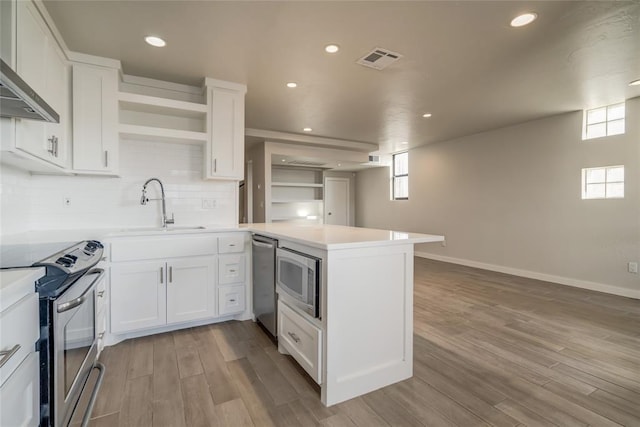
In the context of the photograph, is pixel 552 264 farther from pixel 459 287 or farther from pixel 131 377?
pixel 131 377

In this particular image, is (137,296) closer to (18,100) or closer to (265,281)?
(265,281)

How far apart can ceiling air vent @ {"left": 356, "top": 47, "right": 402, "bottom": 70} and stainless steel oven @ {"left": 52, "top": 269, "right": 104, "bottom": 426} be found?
2.64 meters

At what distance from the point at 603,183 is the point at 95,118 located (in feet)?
20.0

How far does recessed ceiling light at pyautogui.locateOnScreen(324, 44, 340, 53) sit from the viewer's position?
8.09 ft

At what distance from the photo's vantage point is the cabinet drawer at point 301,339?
1.76 meters

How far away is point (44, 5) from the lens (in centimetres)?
193

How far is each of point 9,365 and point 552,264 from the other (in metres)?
5.81

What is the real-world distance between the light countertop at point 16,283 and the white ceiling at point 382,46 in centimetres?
182

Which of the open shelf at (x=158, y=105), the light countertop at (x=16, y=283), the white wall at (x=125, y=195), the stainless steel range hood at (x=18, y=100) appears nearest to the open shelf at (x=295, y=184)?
the white wall at (x=125, y=195)

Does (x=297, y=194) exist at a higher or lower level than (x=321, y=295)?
higher

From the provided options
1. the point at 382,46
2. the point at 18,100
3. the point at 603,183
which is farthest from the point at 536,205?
the point at 18,100

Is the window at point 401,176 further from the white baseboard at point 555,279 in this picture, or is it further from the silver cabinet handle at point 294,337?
the silver cabinet handle at point 294,337

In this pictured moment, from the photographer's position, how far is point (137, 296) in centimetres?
249

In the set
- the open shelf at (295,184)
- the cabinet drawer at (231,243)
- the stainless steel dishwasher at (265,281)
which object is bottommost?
the stainless steel dishwasher at (265,281)
